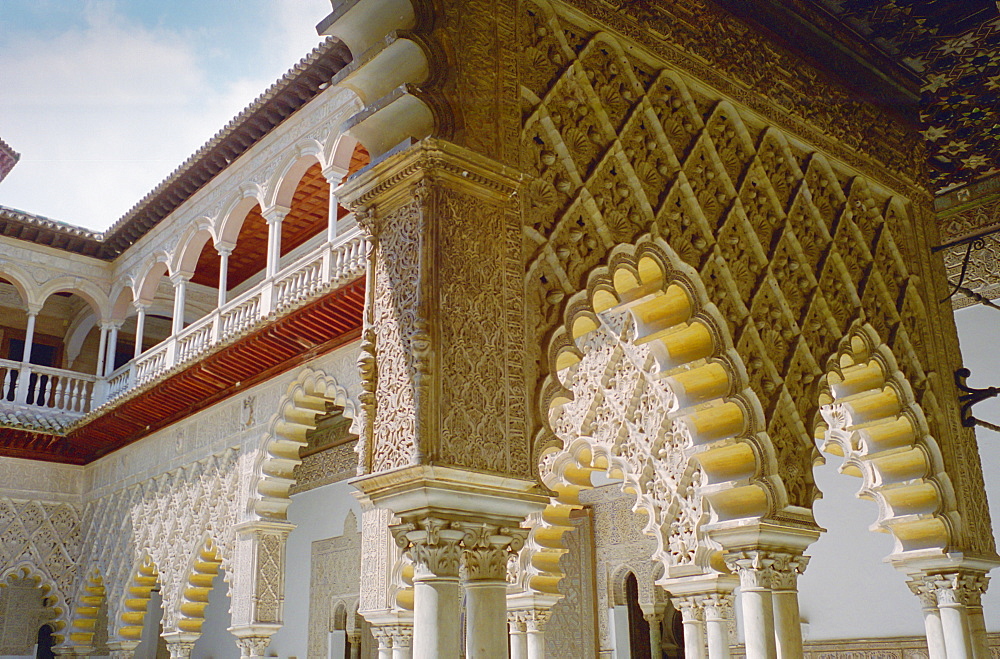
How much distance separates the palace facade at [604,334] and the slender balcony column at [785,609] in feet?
0.04

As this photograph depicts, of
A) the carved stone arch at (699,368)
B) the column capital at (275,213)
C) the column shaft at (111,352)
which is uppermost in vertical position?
the column capital at (275,213)

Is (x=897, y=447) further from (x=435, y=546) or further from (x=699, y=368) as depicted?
(x=435, y=546)

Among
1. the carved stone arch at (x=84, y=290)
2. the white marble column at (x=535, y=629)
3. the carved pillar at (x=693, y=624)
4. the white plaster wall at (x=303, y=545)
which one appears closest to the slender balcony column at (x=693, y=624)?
the carved pillar at (x=693, y=624)

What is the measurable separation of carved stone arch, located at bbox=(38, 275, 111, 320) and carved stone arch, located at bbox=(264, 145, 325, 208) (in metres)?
3.95

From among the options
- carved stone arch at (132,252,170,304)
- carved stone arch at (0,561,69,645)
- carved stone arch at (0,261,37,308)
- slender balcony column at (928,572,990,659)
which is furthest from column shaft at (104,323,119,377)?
slender balcony column at (928,572,990,659)

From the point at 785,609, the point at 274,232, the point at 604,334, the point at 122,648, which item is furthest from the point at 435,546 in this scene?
the point at 122,648

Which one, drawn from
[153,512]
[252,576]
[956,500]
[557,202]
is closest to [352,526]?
[153,512]

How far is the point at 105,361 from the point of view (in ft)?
36.7

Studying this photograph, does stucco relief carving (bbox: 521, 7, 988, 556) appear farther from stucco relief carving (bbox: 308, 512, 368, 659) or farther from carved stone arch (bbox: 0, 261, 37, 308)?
carved stone arch (bbox: 0, 261, 37, 308)

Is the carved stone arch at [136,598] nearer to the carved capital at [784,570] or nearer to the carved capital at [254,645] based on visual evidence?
the carved capital at [254,645]

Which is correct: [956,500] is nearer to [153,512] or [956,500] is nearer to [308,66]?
[308,66]

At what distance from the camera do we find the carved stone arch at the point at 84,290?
428 inches

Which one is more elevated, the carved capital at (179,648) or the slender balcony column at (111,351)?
the slender balcony column at (111,351)

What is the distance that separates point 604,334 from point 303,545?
5.91 meters
